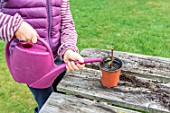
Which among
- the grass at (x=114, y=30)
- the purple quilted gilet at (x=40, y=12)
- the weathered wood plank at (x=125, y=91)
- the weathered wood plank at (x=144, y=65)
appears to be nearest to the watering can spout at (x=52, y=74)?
the weathered wood plank at (x=125, y=91)

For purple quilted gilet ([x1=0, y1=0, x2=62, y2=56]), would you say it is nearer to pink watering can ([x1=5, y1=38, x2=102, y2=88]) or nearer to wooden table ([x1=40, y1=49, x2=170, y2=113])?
pink watering can ([x1=5, y1=38, x2=102, y2=88])

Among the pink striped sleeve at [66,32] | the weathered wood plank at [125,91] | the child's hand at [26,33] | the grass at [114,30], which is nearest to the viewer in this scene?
the child's hand at [26,33]

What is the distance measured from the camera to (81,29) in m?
4.09

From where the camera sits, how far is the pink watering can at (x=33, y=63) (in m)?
1.33

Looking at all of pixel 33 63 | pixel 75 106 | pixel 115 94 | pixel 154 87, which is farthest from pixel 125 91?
pixel 33 63

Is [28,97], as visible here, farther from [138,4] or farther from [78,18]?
[138,4]

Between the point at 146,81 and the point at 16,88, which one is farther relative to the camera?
the point at 16,88

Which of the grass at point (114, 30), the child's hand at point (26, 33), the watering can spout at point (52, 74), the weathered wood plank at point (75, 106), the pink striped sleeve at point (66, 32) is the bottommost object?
the grass at point (114, 30)

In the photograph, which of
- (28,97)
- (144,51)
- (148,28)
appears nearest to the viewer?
(28,97)

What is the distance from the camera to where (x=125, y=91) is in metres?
1.49

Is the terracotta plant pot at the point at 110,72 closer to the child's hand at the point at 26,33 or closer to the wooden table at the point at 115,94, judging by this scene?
the wooden table at the point at 115,94

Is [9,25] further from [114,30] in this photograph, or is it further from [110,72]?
[114,30]

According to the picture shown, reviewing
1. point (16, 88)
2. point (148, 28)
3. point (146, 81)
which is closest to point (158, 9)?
point (148, 28)

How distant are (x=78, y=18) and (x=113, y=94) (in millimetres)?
3170
